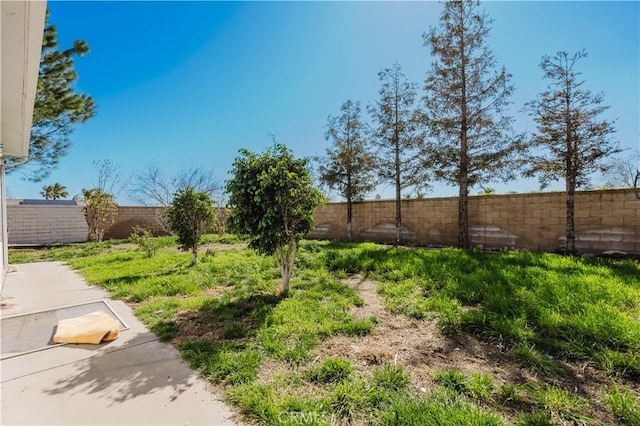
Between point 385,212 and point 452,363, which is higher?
point 385,212

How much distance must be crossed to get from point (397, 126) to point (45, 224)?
16001mm

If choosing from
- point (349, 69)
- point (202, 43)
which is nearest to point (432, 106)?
point (349, 69)

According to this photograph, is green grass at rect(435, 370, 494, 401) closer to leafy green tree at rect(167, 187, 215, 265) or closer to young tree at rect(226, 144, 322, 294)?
young tree at rect(226, 144, 322, 294)

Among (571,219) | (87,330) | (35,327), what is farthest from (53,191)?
(571,219)

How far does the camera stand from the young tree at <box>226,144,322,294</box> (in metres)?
3.83

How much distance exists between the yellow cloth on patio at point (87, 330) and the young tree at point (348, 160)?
29.0ft

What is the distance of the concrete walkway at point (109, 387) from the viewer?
1730 mm

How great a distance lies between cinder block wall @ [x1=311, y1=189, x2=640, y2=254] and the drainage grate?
19.3ft

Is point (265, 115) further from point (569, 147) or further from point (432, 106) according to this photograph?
point (569, 147)

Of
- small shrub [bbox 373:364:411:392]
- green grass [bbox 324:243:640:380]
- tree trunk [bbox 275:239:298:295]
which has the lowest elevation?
small shrub [bbox 373:364:411:392]

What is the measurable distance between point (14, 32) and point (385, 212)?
955 centimetres

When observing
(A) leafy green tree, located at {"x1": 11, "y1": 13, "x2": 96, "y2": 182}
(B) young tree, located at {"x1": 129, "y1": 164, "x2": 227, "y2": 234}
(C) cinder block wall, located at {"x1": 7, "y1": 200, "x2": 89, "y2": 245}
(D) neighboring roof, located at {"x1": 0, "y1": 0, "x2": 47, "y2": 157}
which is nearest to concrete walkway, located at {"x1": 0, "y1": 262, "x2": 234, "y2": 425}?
(D) neighboring roof, located at {"x1": 0, "y1": 0, "x2": 47, "y2": 157}

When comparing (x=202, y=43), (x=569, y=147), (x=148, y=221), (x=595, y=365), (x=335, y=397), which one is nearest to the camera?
(x=335, y=397)

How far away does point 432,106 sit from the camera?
26.3 feet
